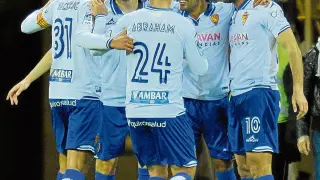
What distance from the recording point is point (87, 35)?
7.37m

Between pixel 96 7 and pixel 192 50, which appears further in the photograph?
pixel 96 7

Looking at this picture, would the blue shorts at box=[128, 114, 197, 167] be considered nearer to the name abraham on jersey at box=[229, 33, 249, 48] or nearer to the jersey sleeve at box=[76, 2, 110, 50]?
the jersey sleeve at box=[76, 2, 110, 50]

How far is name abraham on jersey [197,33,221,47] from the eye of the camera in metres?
8.10

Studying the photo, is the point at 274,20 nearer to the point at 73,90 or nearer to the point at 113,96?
the point at 113,96

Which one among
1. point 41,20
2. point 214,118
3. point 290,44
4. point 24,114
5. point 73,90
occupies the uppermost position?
point 41,20

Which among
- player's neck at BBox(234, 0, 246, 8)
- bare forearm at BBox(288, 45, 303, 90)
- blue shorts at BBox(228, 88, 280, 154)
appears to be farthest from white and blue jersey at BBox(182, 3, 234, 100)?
bare forearm at BBox(288, 45, 303, 90)

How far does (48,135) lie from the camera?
10.4m

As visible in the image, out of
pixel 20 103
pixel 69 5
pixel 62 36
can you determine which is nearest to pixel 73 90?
pixel 62 36

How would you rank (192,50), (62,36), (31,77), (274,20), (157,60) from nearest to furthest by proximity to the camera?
(157,60) → (192,50) → (274,20) → (62,36) → (31,77)

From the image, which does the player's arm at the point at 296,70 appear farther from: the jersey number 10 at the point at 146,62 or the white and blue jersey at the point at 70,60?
the white and blue jersey at the point at 70,60

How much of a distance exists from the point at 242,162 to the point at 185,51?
4.62 ft

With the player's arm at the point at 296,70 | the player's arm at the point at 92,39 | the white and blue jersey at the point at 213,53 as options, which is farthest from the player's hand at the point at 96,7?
the player's arm at the point at 296,70

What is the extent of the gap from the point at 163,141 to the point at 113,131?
124 centimetres

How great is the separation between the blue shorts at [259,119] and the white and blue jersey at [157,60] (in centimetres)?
88
